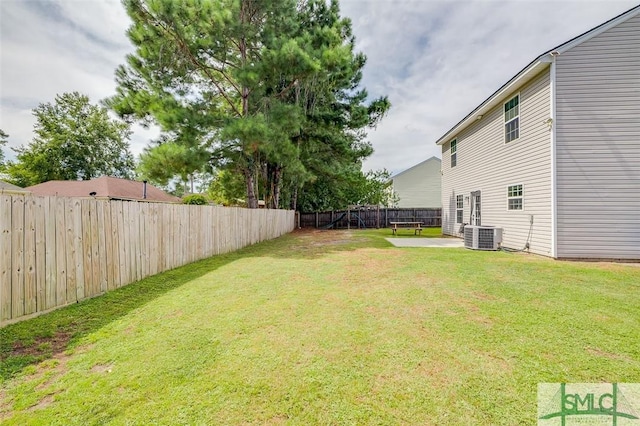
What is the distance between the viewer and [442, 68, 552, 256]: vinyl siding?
23.8 ft

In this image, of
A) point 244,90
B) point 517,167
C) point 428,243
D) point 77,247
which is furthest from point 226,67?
point 517,167

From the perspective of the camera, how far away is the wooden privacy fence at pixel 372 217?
66.1 ft

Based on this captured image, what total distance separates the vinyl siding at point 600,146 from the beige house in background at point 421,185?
19933 mm

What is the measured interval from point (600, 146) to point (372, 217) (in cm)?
1406

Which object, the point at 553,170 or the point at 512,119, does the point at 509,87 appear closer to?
the point at 512,119

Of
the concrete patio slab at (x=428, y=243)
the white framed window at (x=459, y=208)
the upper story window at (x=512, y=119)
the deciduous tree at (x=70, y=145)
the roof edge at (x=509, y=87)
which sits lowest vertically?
the concrete patio slab at (x=428, y=243)

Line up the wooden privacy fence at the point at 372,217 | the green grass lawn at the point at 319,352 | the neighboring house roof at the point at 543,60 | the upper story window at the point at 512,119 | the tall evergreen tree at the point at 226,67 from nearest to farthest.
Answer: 1. the green grass lawn at the point at 319,352
2. the neighboring house roof at the point at 543,60
3. the upper story window at the point at 512,119
4. the tall evergreen tree at the point at 226,67
5. the wooden privacy fence at the point at 372,217

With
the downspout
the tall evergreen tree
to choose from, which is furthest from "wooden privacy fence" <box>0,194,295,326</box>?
the downspout

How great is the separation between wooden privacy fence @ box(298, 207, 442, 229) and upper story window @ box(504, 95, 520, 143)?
11.6 m

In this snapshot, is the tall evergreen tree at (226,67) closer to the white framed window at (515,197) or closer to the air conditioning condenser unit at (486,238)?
the white framed window at (515,197)

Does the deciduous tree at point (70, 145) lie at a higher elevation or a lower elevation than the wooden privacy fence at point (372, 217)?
higher

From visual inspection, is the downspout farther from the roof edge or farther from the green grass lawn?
the green grass lawn

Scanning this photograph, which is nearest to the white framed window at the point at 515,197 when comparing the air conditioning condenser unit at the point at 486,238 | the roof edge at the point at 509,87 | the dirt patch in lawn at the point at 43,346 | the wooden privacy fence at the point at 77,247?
the air conditioning condenser unit at the point at 486,238

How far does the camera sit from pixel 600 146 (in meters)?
6.73
